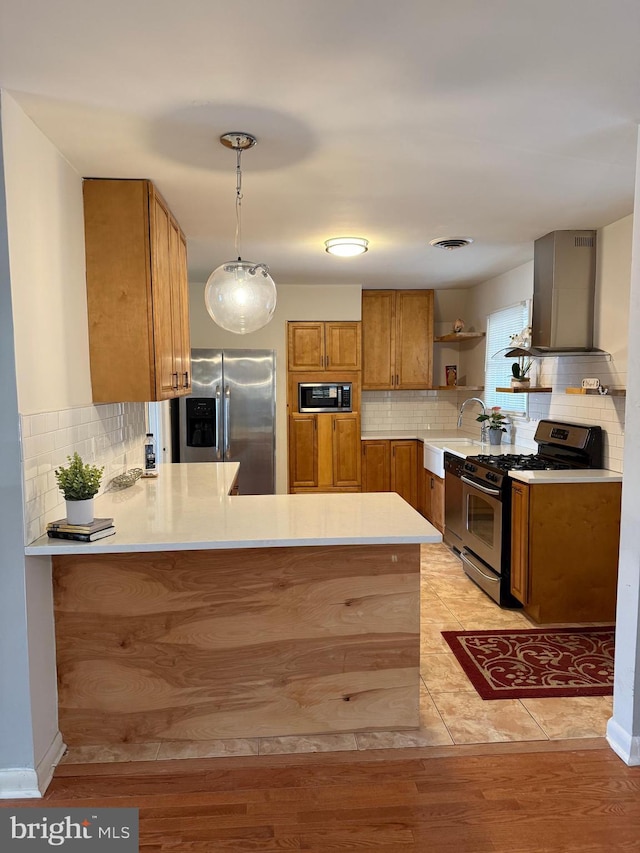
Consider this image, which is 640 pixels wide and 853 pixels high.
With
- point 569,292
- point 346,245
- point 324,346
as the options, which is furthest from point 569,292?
point 324,346

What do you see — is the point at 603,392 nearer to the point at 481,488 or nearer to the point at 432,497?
the point at 481,488

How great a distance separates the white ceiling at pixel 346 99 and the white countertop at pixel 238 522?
1.52 metres

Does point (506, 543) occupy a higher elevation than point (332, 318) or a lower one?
lower

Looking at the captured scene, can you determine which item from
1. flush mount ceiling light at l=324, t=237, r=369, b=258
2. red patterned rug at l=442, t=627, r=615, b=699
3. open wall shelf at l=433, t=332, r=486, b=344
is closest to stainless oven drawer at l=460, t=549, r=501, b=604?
red patterned rug at l=442, t=627, r=615, b=699

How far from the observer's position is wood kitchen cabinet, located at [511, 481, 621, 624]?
3.48 m

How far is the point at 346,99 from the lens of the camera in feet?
6.45

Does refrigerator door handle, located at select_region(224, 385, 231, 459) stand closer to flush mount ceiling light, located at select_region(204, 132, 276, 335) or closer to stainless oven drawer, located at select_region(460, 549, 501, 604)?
stainless oven drawer, located at select_region(460, 549, 501, 604)

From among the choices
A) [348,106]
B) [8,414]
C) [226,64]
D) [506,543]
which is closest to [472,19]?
[348,106]

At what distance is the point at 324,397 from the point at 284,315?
35.7 inches

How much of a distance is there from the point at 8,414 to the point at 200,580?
967 millimetres

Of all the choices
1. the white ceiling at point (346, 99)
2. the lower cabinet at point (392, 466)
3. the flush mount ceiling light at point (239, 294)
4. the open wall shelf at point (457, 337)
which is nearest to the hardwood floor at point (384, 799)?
the flush mount ceiling light at point (239, 294)

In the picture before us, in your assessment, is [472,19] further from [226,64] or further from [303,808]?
[303,808]

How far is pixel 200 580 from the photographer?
2.37 metres

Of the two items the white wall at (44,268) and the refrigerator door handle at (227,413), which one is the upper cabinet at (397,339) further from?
the white wall at (44,268)
